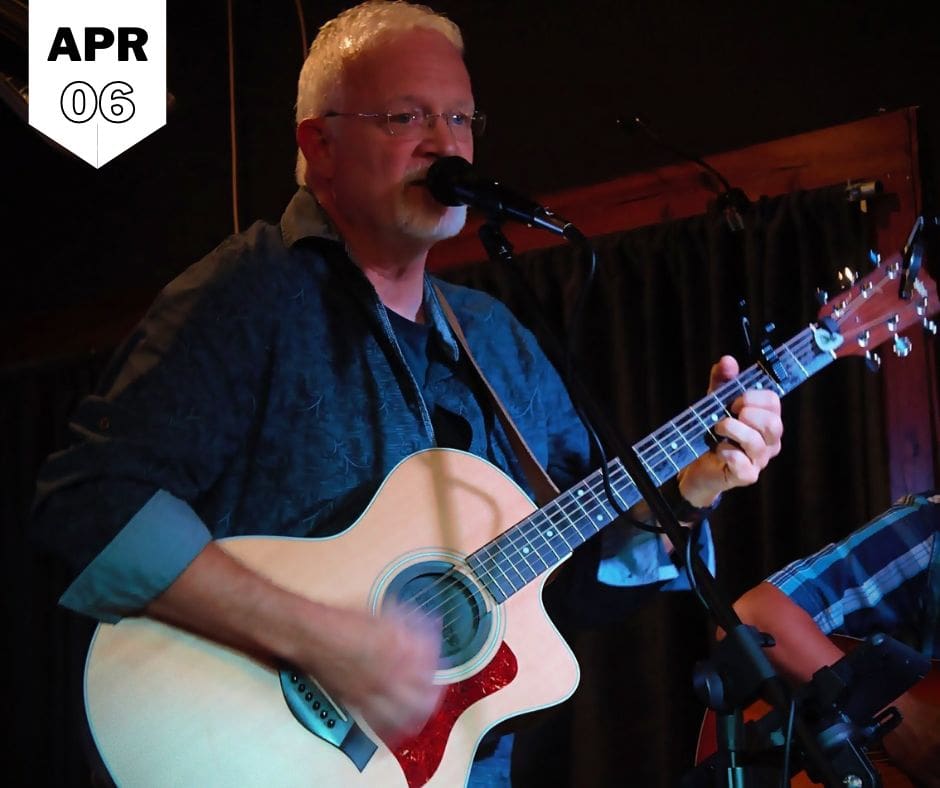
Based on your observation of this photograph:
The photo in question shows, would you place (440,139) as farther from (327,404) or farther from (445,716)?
(445,716)

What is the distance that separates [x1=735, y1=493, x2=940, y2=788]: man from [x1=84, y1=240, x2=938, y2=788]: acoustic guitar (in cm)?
91

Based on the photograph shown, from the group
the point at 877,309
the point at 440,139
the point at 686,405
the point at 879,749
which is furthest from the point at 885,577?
the point at 440,139

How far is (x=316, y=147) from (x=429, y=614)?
924 millimetres

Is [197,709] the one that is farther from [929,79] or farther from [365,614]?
[929,79]

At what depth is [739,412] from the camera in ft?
5.81

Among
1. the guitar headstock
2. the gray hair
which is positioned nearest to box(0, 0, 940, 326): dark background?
the gray hair

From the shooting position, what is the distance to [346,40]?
2066 millimetres

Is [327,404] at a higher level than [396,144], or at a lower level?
lower

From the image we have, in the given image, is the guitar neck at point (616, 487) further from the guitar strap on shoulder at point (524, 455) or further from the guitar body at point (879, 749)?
the guitar body at point (879, 749)

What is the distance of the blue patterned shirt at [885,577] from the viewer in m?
2.69

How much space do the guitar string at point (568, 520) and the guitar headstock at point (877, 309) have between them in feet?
0.19

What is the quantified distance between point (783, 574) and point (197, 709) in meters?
1.63

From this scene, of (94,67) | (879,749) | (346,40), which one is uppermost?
(94,67)

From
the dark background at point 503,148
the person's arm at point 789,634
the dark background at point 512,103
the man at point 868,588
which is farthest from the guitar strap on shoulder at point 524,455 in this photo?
the dark background at point 512,103
